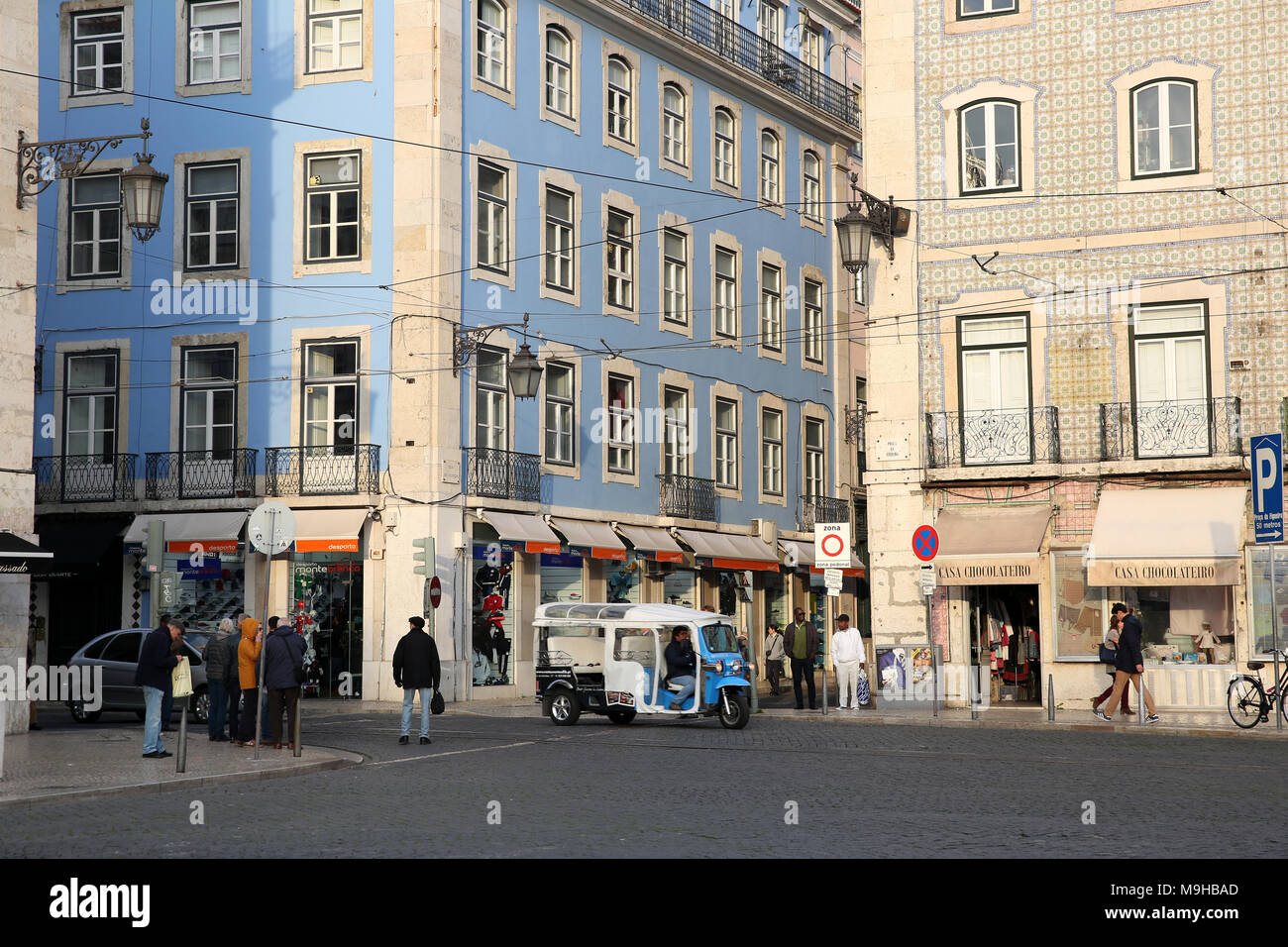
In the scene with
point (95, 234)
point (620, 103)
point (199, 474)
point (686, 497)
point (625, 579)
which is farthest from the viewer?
point (686, 497)

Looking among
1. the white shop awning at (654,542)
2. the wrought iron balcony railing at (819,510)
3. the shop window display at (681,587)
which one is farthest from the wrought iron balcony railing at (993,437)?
the wrought iron balcony railing at (819,510)

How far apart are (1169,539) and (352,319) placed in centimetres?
1717

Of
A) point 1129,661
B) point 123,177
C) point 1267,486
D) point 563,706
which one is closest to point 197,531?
point 563,706

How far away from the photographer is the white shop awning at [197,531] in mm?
34906

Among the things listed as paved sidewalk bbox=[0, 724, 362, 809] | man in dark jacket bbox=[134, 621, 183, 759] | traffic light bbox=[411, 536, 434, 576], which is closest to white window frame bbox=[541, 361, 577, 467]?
traffic light bbox=[411, 536, 434, 576]

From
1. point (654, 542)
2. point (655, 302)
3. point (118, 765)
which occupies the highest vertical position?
point (655, 302)

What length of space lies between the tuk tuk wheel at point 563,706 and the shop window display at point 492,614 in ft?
31.2

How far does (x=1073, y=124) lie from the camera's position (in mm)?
29922

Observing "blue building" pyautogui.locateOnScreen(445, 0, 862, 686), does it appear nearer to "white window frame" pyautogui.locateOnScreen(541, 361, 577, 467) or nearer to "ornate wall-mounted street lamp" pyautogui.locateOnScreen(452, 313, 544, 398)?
"white window frame" pyautogui.locateOnScreen(541, 361, 577, 467)

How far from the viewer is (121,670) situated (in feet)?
91.0

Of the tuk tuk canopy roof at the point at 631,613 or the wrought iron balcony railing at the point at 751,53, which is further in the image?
the wrought iron balcony railing at the point at 751,53

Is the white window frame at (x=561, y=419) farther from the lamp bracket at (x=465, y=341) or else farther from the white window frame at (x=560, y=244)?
the lamp bracket at (x=465, y=341)

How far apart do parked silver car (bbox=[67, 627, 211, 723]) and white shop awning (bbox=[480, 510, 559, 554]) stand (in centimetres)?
864

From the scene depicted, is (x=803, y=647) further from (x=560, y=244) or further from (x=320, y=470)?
(x=560, y=244)
